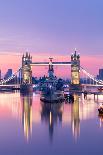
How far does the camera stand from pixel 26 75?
7231cm

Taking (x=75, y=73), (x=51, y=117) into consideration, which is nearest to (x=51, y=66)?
(x=75, y=73)

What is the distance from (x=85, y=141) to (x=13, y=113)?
1270 centimetres

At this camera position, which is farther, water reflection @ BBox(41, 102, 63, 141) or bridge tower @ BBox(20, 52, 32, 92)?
bridge tower @ BBox(20, 52, 32, 92)

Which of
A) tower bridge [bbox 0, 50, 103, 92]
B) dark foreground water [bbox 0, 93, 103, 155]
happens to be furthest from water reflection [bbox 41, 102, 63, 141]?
tower bridge [bbox 0, 50, 103, 92]

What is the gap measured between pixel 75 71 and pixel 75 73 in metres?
0.43

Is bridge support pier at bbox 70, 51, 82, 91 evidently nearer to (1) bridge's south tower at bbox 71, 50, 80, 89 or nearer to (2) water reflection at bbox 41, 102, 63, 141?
(1) bridge's south tower at bbox 71, 50, 80, 89

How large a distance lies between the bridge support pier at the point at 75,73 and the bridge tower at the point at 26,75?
6771 mm

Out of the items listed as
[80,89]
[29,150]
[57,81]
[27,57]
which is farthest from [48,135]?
[27,57]

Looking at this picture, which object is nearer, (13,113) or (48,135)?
(48,135)

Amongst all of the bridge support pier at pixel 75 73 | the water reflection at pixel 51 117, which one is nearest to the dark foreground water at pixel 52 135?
the water reflection at pixel 51 117

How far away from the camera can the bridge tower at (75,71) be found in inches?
2613

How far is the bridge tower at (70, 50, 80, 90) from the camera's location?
66.4 m

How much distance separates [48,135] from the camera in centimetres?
1948

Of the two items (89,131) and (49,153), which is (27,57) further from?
(49,153)
